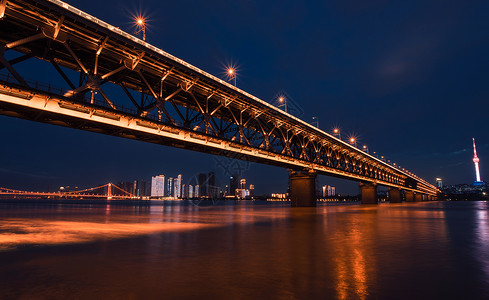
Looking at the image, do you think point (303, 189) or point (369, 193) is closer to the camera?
point (303, 189)

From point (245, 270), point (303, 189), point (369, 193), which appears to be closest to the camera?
point (245, 270)

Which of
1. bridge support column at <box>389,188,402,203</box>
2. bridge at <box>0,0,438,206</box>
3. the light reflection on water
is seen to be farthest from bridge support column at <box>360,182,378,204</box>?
the light reflection on water

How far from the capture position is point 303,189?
51.7 metres

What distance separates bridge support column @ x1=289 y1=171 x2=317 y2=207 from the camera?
50.7m

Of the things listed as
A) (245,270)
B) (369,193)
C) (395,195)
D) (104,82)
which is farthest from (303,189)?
(395,195)

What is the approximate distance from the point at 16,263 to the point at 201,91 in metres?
26.9

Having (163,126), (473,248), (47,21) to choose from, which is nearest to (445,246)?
(473,248)

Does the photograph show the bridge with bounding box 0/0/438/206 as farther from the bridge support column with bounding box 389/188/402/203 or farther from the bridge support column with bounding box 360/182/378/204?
the bridge support column with bounding box 389/188/402/203

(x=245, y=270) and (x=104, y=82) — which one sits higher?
(x=104, y=82)

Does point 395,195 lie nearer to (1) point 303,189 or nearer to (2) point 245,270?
(1) point 303,189

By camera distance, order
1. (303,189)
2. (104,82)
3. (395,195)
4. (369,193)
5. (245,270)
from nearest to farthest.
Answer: (245,270)
(104,82)
(303,189)
(369,193)
(395,195)

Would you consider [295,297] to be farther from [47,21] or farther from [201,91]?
[201,91]

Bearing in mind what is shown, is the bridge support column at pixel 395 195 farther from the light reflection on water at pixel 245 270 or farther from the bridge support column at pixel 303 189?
the light reflection on water at pixel 245 270

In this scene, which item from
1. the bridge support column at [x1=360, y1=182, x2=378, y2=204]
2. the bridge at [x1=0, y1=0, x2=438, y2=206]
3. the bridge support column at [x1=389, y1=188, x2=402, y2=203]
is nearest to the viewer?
the bridge at [x1=0, y1=0, x2=438, y2=206]
